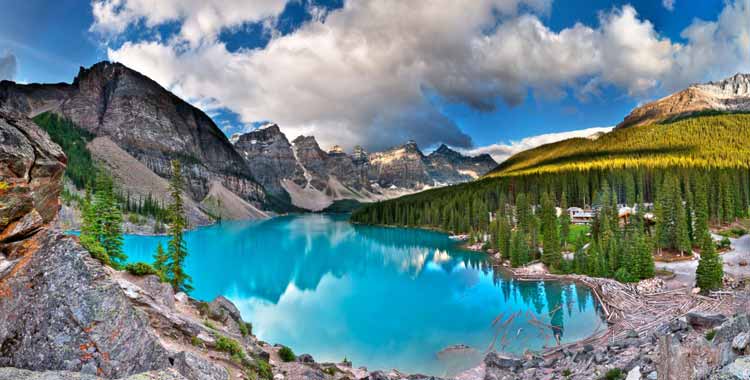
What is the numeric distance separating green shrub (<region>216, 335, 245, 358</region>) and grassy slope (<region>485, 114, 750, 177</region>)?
332 ft

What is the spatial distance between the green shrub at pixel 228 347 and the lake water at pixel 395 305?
10.6 meters

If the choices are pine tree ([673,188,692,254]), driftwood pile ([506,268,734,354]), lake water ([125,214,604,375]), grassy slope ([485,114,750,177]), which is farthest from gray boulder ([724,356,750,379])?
grassy slope ([485,114,750,177])

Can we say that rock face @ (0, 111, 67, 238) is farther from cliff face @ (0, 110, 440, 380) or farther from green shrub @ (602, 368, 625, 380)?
green shrub @ (602, 368, 625, 380)

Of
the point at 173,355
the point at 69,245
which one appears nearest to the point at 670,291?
the point at 173,355

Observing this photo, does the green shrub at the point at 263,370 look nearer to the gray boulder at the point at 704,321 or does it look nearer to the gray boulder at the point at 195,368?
the gray boulder at the point at 195,368

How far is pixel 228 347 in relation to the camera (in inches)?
438

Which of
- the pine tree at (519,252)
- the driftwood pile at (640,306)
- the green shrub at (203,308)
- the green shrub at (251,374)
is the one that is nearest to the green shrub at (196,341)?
the green shrub at (251,374)

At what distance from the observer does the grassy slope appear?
88538mm

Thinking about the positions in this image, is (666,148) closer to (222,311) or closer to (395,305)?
(395,305)

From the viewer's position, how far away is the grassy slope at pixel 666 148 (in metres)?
88.5

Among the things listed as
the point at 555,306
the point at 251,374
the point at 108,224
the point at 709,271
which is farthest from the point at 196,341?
the point at 709,271

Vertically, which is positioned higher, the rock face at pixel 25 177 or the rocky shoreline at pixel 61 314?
the rock face at pixel 25 177

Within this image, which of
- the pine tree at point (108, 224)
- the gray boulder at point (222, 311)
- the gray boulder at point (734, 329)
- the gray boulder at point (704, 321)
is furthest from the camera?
the pine tree at point (108, 224)

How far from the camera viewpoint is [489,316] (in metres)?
29.3
